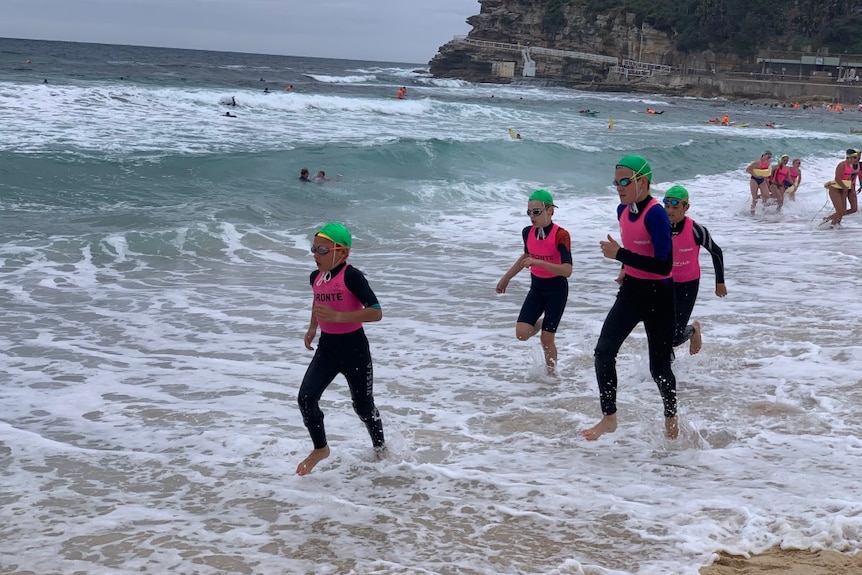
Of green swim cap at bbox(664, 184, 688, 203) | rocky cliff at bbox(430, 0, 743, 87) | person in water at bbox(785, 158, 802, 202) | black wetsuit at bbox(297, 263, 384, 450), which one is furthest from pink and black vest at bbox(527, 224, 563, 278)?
rocky cliff at bbox(430, 0, 743, 87)

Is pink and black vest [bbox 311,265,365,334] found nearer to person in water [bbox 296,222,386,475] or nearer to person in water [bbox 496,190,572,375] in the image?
person in water [bbox 296,222,386,475]

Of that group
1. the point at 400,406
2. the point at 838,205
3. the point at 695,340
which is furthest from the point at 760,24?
the point at 400,406

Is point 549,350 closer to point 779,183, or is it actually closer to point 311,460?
point 311,460

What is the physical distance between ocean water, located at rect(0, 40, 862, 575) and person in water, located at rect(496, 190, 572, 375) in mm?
422

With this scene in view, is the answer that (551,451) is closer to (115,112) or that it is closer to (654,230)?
(654,230)

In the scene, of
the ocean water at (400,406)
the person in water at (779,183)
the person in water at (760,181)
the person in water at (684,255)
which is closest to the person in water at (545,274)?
the ocean water at (400,406)

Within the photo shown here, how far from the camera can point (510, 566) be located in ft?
14.1

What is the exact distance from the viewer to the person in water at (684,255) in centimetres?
691

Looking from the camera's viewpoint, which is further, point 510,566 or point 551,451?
point 551,451

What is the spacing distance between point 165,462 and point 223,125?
28018mm

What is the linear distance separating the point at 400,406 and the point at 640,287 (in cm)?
213

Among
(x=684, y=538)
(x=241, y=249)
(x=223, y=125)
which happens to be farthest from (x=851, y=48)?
(x=684, y=538)

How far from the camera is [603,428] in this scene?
5855 mm

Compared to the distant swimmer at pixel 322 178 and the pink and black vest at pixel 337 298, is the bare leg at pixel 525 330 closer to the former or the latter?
the pink and black vest at pixel 337 298
